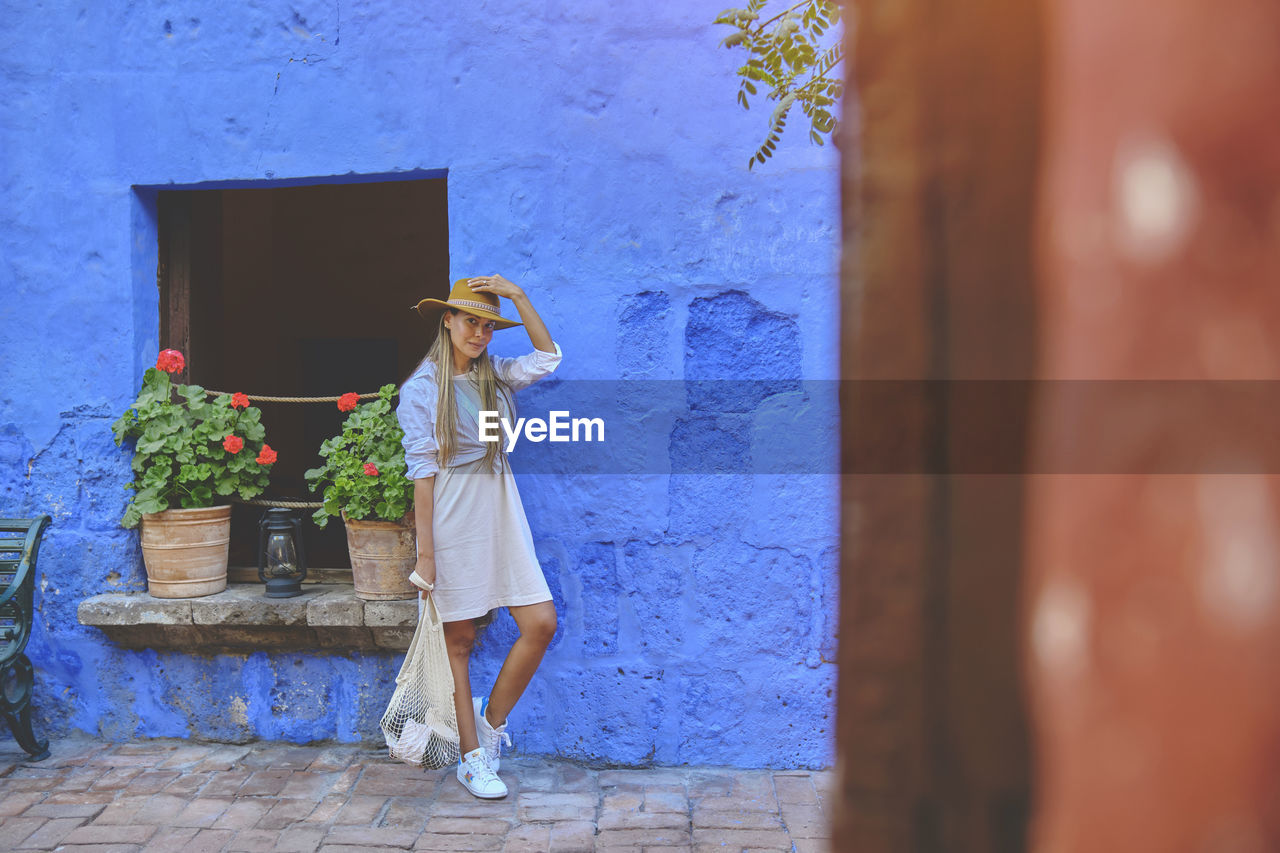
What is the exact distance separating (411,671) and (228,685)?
3.50 ft

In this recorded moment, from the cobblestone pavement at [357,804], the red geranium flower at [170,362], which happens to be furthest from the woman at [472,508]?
the red geranium flower at [170,362]

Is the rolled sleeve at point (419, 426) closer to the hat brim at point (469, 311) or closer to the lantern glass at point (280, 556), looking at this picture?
the hat brim at point (469, 311)

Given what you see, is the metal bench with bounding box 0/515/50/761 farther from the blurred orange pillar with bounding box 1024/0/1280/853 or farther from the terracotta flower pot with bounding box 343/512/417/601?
the blurred orange pillar with bounding box 1024/0/1280/853

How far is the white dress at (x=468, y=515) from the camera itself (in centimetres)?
379

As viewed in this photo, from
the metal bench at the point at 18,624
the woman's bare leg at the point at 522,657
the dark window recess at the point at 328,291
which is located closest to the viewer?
the woman's bare leg at the point at 522,657

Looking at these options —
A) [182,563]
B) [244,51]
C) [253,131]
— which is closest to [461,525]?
[182,563]

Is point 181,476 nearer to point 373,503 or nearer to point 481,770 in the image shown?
point 373,503

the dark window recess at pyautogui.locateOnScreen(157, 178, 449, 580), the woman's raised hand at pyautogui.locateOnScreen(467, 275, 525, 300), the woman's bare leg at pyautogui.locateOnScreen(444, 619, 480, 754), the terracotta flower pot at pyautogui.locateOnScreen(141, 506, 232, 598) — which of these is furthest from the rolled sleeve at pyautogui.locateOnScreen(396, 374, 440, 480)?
the dark window recess at pyautogui.locateOnScreen(157, 178, 449, 580)

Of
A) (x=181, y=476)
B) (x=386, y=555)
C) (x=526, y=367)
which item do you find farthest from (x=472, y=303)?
(x=181, y=476)

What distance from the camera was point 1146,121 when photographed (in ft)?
1.00

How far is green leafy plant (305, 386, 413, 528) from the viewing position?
4.20m

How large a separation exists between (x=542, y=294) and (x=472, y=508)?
104 centimetres

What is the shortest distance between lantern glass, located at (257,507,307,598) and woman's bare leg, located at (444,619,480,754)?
0.95 m

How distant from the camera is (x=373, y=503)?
4273mm
